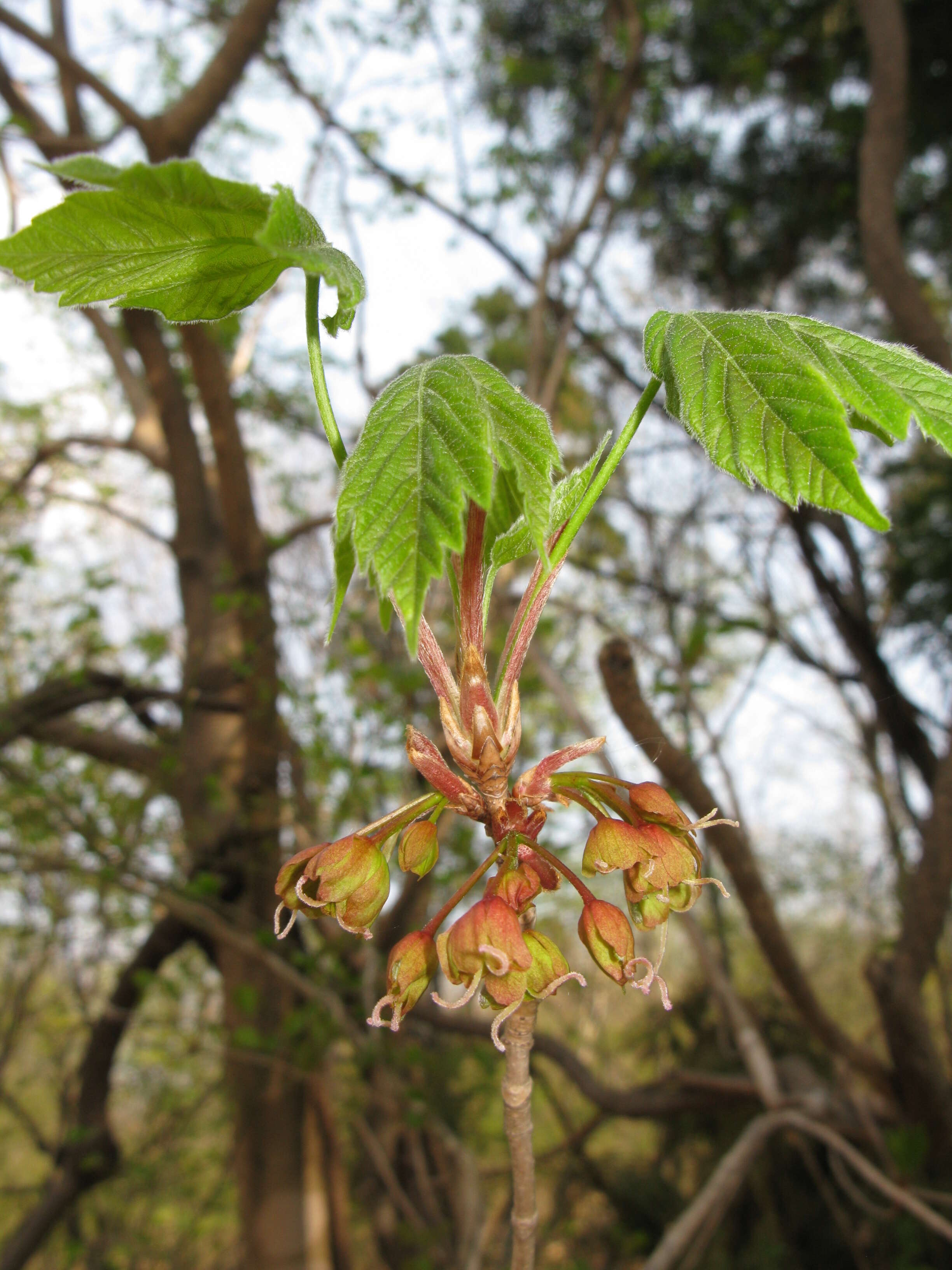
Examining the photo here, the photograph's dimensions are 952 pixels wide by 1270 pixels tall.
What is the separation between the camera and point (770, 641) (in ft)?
5.16

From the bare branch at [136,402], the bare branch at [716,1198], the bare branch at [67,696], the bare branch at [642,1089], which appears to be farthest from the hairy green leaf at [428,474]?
the bare branch at [136,402]

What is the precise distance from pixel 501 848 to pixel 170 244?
0.40 metres

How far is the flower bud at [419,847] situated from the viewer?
0.47 metres

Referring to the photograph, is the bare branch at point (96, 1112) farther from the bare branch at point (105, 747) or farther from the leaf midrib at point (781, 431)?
the leaf midrib at point (781, 431)

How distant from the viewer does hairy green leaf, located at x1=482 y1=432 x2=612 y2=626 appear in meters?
0.47

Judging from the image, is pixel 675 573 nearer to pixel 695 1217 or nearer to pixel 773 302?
pixel 773 302

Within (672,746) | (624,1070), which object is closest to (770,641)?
(672,746)

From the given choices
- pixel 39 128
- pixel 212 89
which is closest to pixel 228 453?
pixel 212 89

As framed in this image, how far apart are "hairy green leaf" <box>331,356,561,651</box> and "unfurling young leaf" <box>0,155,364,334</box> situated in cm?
8

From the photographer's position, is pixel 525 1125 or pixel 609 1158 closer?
pixel 525 1125

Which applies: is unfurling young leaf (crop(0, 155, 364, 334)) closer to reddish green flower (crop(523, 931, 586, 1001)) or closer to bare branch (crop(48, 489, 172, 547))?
reddish green flower (crop(523, 931, 586, 1001))

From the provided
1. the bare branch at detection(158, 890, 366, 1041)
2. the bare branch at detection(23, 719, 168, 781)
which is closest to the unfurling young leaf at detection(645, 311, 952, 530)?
the bare branch at detection(158, 890, 366, 1041)

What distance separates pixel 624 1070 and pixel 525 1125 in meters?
5.48

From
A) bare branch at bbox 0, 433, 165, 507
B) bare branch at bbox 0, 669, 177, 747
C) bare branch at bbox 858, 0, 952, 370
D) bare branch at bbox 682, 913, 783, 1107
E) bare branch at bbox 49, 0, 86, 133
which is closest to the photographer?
bare branch at bbox 682, 913, 783, 1107
